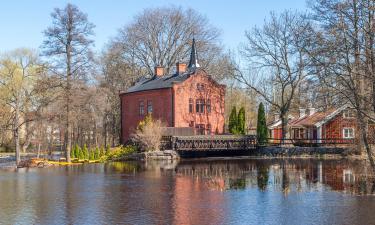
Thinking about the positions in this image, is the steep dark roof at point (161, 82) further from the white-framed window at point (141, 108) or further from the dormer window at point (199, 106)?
the dormer window at point (199, 106)

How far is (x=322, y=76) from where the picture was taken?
81.5 feet

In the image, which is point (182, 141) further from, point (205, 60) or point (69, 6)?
point (205, 60)

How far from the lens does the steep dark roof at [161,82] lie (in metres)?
49.5

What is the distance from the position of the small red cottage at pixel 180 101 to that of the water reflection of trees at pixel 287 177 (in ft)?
44.8

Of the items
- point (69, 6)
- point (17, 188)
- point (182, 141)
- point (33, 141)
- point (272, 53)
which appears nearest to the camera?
point (17, 188)

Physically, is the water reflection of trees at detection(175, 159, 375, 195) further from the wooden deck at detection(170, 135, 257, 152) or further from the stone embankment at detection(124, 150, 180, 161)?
the wooden deck at detection(170, 135, 257, 152)

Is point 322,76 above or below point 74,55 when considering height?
below

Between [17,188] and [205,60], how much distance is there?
124 ft

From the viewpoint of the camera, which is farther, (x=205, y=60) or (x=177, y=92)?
(x=205, y=60)

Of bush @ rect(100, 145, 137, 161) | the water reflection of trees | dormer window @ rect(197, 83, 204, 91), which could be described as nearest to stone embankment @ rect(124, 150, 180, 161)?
bush @ rect(100, 145, 137, 161)

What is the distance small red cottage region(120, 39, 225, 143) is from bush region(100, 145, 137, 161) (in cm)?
652

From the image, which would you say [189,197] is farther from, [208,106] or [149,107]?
[208,106]

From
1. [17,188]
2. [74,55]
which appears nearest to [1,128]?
[74,55]

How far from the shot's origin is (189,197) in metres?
20.3
